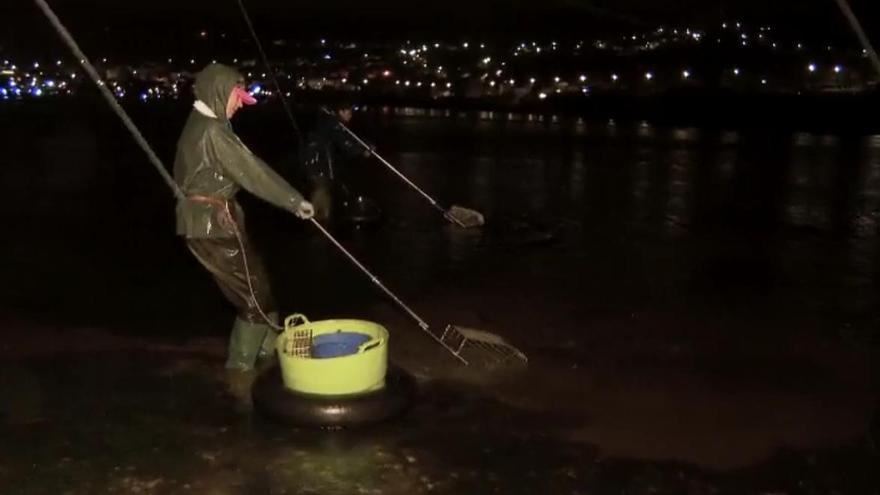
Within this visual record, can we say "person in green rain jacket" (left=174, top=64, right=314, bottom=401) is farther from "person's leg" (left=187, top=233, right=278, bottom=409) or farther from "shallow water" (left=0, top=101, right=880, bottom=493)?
"shallow water" (left=0, top=101, right=880, bottom=493)

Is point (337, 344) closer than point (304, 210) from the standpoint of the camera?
No

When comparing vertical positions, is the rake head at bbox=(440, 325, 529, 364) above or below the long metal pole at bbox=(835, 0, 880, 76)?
below

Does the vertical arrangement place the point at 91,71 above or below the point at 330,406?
above

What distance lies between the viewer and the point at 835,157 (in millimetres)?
25656

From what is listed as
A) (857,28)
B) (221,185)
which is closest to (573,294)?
(221,185)

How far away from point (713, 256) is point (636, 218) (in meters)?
2.93

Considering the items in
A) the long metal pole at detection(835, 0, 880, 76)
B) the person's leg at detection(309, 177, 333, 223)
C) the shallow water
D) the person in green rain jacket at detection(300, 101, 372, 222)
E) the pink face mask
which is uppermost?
the long metal pole at detection(835, 0, 880, 76)

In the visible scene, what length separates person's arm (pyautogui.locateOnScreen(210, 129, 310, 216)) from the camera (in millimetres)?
5672

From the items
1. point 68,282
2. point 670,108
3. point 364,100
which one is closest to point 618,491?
point 68,282

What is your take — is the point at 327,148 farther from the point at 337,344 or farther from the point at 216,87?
the point at 337,344

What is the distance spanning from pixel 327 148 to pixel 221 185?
5.83m

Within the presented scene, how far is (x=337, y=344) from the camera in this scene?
19.4ft

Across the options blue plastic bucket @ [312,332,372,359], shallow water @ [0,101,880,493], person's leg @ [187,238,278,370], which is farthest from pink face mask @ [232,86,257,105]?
shallow water @ [0,101,880,493]

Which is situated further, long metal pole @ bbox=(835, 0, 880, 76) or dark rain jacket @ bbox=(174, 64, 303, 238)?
dark rain jacket @ bbox=(174, 64, 303, 238)
